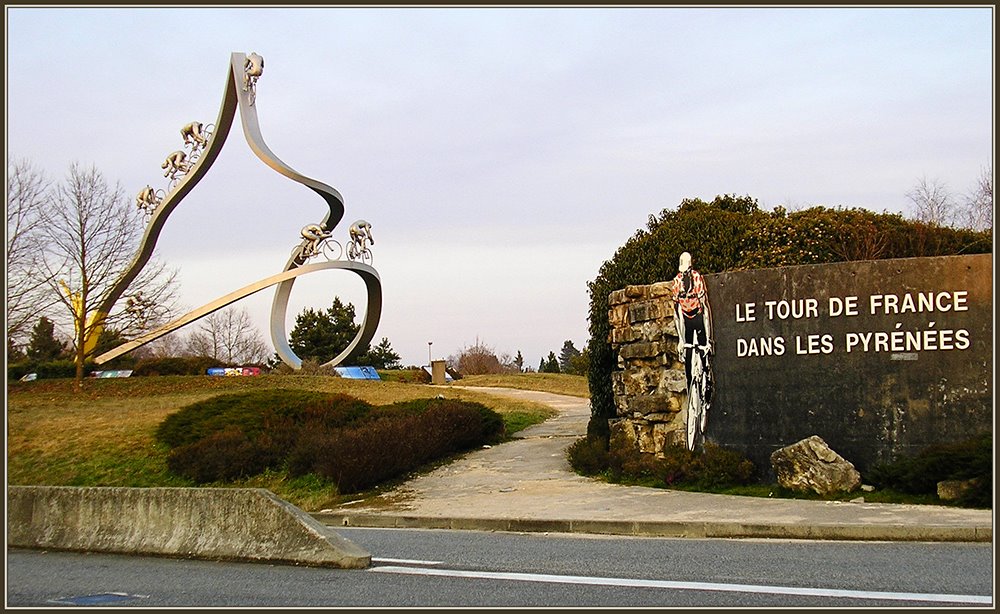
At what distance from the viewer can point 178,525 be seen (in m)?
11.0

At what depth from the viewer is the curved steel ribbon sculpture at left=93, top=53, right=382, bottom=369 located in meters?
39.3

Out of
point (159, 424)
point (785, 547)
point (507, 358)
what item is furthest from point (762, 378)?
point (507, 358)

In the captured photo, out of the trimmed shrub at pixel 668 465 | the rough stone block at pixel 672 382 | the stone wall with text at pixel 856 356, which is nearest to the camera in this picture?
the stone wall with text at pixel 856 356

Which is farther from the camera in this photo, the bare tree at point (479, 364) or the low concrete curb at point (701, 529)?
the bare tree at point (479, 364)

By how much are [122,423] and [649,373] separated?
14764 millimetres

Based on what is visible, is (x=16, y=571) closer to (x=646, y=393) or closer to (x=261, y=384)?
(x=646, y=393)

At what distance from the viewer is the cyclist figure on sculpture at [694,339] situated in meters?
16.8

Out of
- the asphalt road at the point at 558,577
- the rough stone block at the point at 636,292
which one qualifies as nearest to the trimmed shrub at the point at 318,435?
the rough stone block at the point at 636,292

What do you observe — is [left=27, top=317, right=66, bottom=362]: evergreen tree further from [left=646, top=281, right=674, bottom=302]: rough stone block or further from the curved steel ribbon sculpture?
[left=646, top=281, right=674, bottom=302]: rough stone block

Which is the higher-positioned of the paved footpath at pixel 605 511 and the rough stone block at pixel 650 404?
the rough stone block at pixel 650 404

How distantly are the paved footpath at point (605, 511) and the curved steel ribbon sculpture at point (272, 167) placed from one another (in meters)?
21.5

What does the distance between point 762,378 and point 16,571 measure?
1065 centimetres

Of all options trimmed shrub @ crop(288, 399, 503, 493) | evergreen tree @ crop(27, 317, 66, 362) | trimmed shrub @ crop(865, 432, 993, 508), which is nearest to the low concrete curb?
trimmed shrub @ crop(865, 432, 993, 508)

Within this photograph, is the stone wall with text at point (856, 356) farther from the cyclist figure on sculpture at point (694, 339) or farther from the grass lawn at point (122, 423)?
the grass lawn at point (122, 423)
